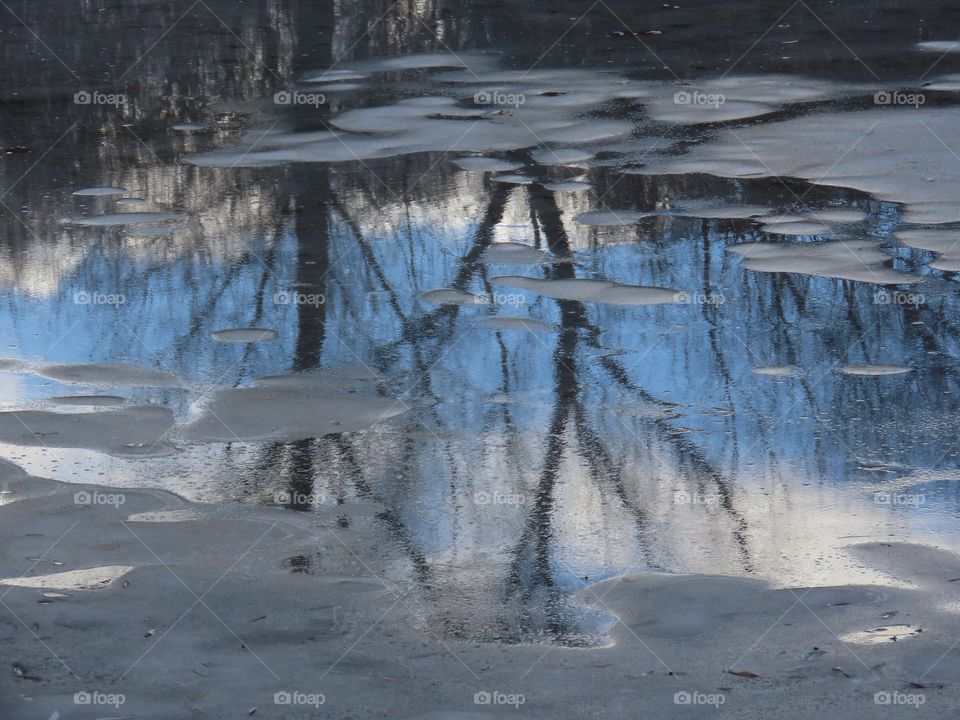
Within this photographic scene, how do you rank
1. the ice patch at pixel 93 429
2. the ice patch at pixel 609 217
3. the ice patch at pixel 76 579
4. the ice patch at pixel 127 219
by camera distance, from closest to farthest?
the ice patch at pixel 76 579 < the ice patch at pixel 93 429 < the ice patch at pixel 609 217 < the ice patch at pixel 127 219

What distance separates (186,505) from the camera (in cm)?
509

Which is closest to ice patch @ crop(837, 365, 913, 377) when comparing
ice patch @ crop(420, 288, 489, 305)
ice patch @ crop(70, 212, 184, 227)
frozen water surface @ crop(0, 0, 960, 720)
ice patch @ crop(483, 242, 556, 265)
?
frozen water surface @ crop(0, 0, 960, 720)

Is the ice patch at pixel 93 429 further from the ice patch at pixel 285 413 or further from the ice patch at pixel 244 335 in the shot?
the ice patch at pixel 244 335

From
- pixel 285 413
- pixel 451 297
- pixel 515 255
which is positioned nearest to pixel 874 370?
pixel 451 297

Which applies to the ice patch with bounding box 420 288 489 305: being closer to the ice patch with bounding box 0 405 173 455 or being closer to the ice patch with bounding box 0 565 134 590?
the ice patch with bounding box 0 405 173 455

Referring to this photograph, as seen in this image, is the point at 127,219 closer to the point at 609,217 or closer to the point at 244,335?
the point at 244,335

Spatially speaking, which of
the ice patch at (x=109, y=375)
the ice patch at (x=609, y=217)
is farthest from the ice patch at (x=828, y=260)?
the ice patch at (x=109, y=375)

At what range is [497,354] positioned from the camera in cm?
649

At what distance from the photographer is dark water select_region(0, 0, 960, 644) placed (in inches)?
190

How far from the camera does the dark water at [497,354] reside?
15.8 ft

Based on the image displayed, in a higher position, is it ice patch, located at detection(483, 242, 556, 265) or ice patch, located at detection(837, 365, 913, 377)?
ice patch, located at detection(483, 242, 556, 265)

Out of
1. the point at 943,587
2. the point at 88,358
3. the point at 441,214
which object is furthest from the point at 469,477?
the point at 441,214

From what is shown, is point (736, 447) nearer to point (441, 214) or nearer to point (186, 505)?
point (186, 505)

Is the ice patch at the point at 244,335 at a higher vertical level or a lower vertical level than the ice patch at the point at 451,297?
lower
